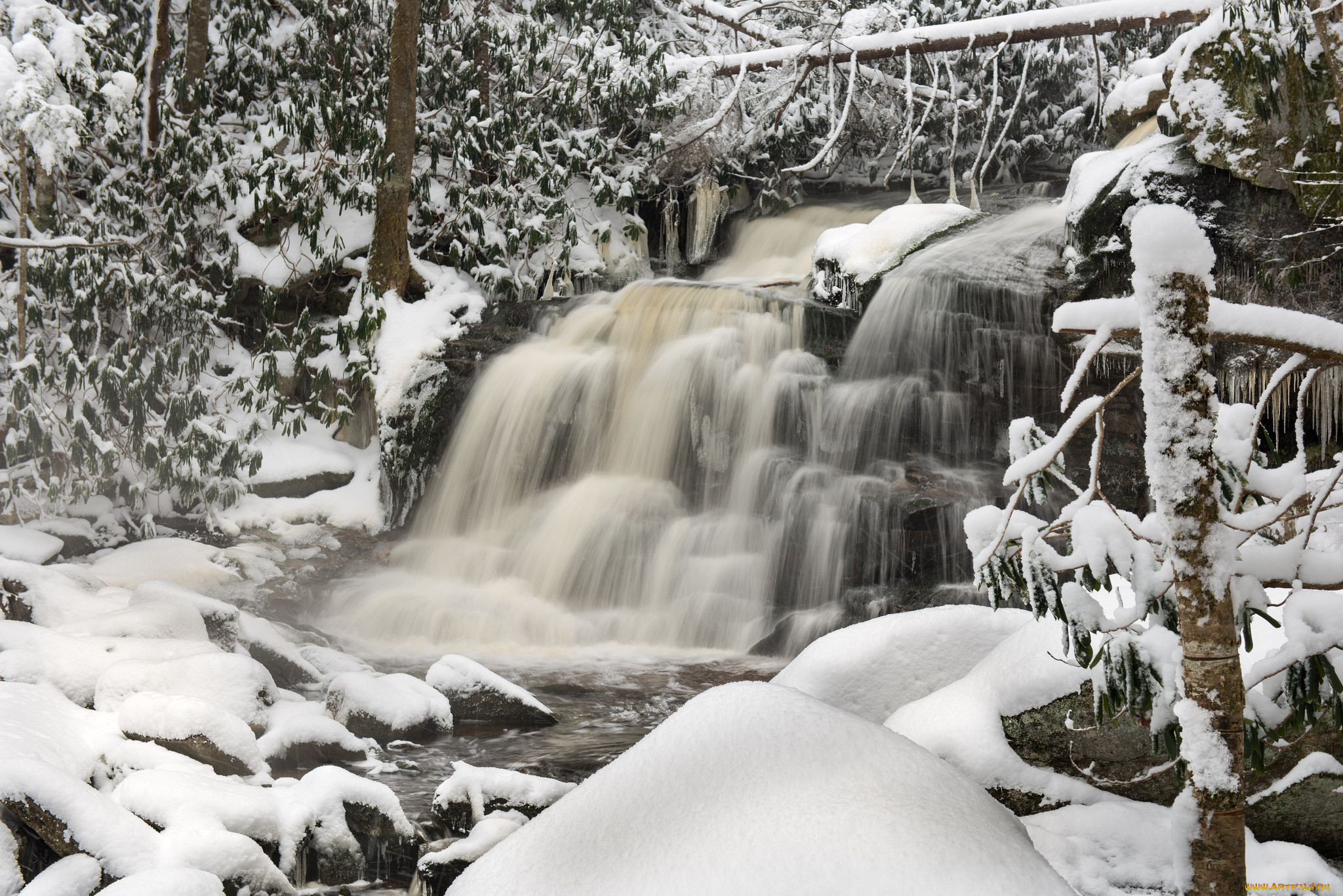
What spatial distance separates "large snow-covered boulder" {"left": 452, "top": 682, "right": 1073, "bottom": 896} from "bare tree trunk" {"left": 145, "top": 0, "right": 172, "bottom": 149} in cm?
1116

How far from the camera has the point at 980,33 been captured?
10695 mm

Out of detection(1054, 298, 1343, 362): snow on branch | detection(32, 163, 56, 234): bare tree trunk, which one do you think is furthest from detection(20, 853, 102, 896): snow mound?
detection(32, 163, 56, 234): bare tree trunk

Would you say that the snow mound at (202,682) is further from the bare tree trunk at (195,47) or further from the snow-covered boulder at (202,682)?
the bare tree trunk at (195,47)

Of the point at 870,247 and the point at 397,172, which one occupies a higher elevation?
the point at 397,172

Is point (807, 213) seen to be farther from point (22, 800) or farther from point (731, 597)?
point (22, 800)

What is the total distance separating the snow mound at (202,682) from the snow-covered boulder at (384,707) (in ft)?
1.19

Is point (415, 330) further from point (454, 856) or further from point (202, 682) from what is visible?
point (454, 856)

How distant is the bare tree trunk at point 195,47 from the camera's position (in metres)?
11.4

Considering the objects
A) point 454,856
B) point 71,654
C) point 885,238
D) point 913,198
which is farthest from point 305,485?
point 913,198

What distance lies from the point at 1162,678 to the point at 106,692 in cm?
465

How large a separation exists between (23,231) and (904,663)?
8.08 metres

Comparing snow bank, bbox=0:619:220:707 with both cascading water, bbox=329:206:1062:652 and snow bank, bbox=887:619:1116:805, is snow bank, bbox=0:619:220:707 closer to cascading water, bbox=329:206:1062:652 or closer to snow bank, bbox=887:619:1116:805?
cascading water, bbox=329:206:1062:652

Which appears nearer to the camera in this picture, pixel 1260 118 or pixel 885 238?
pixel 1260 118

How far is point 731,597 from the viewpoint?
736 cm
